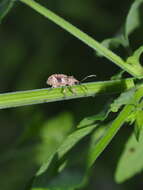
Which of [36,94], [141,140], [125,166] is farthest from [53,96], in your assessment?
[125,166]

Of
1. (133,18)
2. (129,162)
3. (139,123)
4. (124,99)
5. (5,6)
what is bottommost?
(129,162)

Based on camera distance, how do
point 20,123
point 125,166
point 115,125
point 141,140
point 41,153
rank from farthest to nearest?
point 20,123, point 41,153, point 125,166, point 141,140, point 115,125

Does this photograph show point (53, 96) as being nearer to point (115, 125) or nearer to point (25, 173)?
point (115, 125)

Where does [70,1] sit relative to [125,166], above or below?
above

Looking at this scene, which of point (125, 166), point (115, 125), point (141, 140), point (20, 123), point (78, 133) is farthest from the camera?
point (20, 123)

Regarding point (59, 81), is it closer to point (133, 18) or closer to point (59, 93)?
point (59, 93)

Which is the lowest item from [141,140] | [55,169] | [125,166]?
[125,166]

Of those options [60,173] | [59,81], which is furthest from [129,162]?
[60,173]
